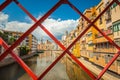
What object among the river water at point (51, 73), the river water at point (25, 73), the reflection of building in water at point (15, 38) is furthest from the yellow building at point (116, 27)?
the reflection of building in water at point (15, 38)

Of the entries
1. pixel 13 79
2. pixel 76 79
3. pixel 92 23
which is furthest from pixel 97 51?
pixel 92 23

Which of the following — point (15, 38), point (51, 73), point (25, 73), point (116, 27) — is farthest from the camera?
point (15, 38)

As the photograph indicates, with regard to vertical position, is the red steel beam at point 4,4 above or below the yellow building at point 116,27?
above

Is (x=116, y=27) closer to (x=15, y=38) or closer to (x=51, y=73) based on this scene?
(x=51, y=73)

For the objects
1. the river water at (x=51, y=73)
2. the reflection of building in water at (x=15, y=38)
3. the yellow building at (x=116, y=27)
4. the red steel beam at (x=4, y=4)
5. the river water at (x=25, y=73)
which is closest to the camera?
the red steel beam at (x=4, y=4)

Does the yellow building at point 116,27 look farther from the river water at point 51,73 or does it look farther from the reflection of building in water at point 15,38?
the reflection of building in water at point 15,38

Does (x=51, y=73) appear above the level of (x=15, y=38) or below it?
below

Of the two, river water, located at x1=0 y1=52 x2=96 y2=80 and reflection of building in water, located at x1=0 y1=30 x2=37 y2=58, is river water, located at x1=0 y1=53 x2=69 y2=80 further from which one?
reflection of building in water, located at x1=0 y1=30 x2=37 y2=58

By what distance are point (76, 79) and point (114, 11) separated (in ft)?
37.4

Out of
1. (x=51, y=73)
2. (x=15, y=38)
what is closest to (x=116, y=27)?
(x=51, y=73)

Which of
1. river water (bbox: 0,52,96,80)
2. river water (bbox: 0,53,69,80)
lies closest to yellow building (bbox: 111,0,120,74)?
river water (bbox: 0,52,96,80)

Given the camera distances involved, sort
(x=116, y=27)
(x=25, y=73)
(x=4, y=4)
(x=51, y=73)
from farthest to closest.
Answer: (x=51, y=73), (x=25, y=73), (x=116, y=27), (x=4, y=4)

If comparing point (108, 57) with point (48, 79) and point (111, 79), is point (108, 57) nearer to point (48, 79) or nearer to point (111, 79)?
point (111, 79)

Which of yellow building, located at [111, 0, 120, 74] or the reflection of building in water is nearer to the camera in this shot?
yellow building, located at [111, 0, 120, 74]
